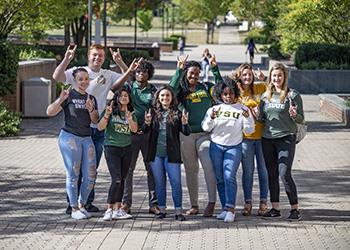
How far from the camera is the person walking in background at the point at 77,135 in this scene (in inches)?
388

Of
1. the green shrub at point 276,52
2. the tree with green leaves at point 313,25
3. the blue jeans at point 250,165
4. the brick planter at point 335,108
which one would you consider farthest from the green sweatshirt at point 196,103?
the green shrub at point 276,52

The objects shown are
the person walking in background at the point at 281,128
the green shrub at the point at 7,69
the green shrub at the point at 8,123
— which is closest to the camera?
the person walking in background at the point at 281,128

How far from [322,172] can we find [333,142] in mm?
3752

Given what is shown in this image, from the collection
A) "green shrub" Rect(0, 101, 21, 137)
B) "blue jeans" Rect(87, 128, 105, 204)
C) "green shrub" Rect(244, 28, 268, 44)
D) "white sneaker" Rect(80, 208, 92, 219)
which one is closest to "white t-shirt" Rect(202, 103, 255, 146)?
"blue jeans" Rect(87, 128, 105, 204)

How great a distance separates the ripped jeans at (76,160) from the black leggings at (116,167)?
8.7 inches

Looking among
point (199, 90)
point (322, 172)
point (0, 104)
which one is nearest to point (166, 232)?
point (199, 90)

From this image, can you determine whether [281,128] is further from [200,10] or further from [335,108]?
[200,10]

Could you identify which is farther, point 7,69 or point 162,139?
point 7,69

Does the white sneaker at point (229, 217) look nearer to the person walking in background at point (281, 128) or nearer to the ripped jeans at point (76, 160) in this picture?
the person walking in background at point (281, 128)

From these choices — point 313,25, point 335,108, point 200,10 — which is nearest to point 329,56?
point 313,25

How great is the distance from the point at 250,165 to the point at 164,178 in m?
1.00

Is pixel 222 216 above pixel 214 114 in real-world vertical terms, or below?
below

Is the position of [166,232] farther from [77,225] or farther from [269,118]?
[269,118]

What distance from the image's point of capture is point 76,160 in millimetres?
9898
